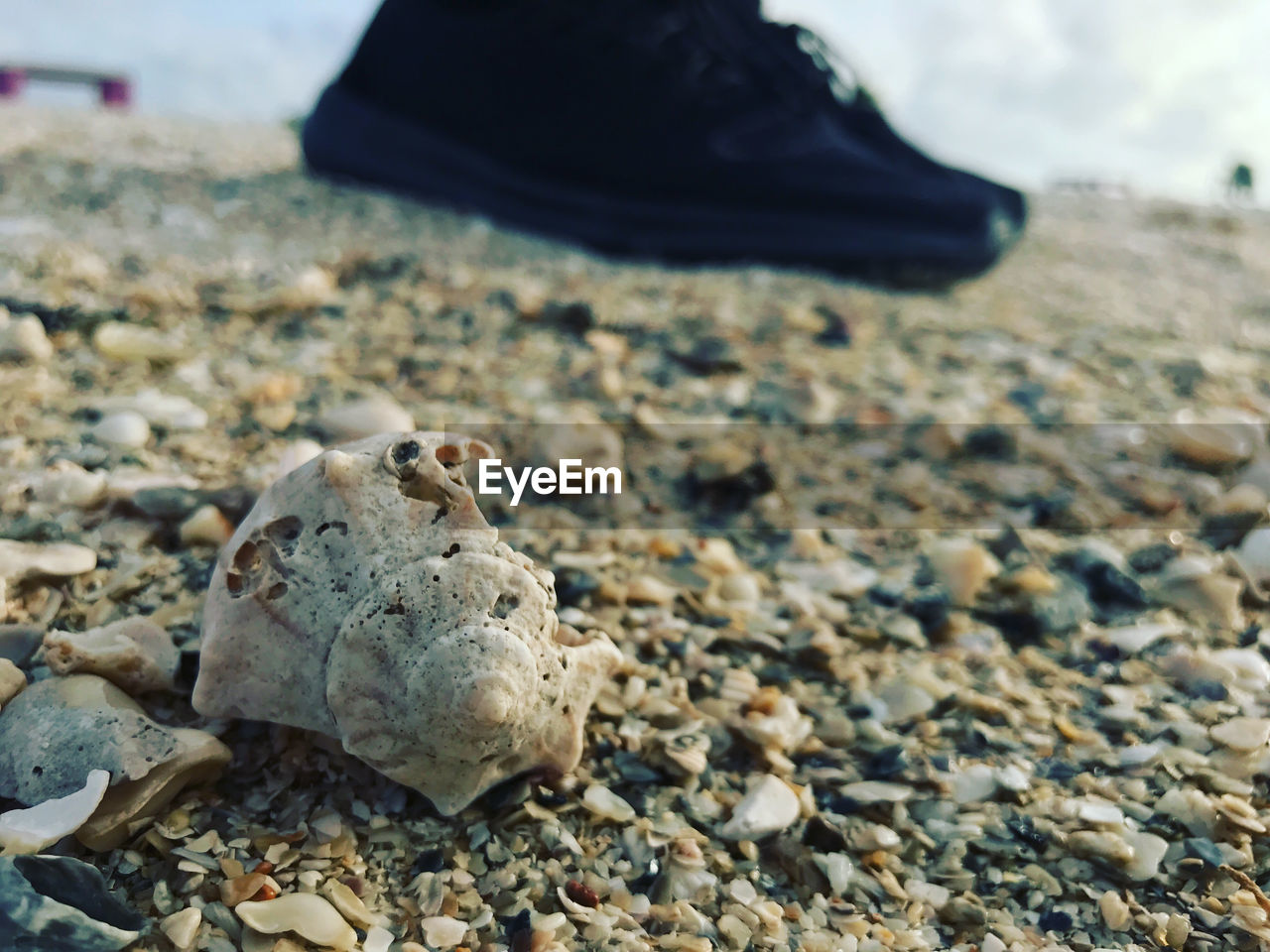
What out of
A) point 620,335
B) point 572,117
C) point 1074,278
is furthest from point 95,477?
point 1074,278

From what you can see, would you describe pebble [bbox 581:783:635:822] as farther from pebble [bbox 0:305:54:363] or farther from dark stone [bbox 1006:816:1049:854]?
pebble [bbox 0:305:54:363]

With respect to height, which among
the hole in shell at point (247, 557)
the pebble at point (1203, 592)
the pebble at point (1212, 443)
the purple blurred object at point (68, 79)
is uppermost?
the hole in shell at point (247, 557)

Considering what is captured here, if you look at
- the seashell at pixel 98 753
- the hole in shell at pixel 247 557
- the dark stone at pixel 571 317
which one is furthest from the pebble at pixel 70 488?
the dark stone at pixel 571 317

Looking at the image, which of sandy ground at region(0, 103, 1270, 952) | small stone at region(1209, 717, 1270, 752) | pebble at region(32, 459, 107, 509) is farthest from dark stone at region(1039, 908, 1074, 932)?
pebble at region(32, 459, 107, 509)

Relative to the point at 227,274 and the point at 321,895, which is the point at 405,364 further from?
the point at 321,895

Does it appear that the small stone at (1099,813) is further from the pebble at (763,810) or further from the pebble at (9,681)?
the pebble at (9,681)

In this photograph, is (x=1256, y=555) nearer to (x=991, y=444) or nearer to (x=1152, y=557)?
(x=1152, y=557)

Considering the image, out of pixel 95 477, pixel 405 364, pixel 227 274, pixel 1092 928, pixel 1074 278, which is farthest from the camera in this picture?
pixel 1074 278
